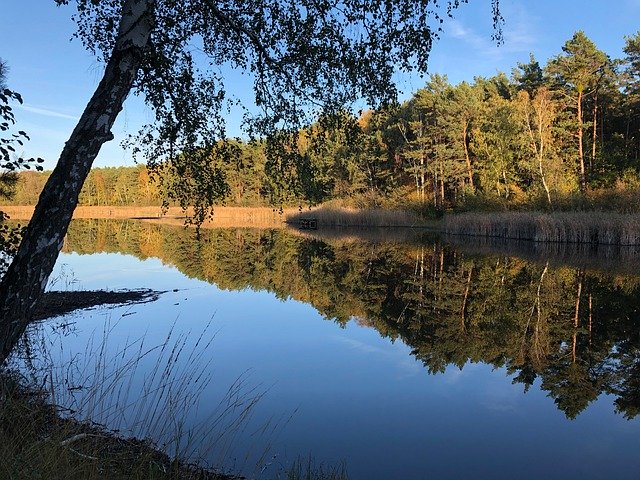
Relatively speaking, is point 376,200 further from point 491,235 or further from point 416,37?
point 416,37

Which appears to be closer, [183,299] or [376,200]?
[183,299]

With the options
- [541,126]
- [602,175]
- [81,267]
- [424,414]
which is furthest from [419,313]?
[602,175]

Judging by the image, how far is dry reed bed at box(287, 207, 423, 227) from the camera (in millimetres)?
45625

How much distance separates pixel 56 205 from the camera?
310 centimetres

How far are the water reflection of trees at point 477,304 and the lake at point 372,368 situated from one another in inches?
2.6

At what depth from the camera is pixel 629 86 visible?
39.6 m

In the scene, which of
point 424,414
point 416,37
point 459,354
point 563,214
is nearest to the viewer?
point 416,37

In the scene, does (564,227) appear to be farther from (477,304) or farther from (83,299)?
(83,299)

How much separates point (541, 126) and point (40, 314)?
1352 inches

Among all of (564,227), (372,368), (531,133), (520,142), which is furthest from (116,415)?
(520,142)

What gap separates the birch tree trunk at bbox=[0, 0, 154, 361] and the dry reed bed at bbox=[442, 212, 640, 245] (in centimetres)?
2595

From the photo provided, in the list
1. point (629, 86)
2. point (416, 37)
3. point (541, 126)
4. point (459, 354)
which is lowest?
point (459, 354)

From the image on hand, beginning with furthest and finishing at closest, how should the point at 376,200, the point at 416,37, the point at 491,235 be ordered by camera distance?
the point at 376,200
the point at 491,235
the point at 416,37

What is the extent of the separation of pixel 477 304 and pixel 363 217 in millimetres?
33228
